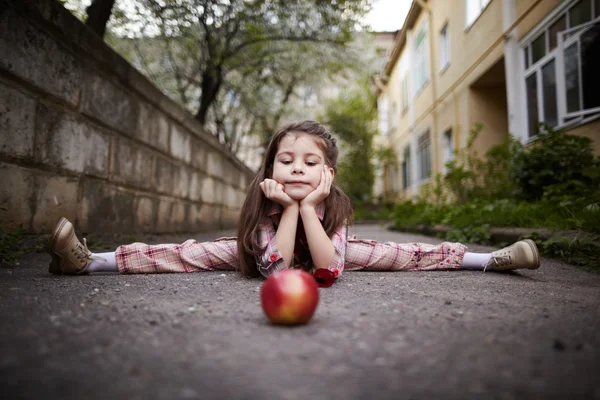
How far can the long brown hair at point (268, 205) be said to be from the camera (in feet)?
7.68

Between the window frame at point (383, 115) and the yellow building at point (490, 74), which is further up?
the window frame at point (383, 115)

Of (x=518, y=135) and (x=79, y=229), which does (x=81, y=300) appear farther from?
(x=518, y=135)

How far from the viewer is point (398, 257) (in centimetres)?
285

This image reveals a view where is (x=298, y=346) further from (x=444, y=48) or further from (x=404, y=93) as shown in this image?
(x=404, y=93)

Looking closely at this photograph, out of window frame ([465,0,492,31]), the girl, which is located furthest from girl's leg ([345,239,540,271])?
window frame ([465,0,492,31])

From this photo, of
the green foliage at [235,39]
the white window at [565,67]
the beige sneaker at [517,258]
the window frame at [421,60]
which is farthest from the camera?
the window frame at [421,60]

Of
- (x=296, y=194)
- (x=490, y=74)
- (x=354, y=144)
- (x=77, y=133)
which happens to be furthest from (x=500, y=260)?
(x=354, y=144)

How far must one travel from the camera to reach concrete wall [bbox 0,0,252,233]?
279cm

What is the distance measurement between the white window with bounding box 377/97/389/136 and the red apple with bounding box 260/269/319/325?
767 inches

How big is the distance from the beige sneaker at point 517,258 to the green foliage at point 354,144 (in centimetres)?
1469

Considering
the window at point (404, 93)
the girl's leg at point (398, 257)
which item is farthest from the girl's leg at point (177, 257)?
the window at point (404, 93)

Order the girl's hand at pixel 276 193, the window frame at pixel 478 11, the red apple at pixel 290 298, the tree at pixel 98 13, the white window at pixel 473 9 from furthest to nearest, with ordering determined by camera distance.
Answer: the white window at pixel 473 9 → the window frame at pixel 478 11 → the tree at pixel 98 13 → the girl's hand at pixel 276 193 → the red apple at pixel 290 298

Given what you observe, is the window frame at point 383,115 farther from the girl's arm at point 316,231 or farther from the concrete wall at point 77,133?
the girl's arm at point 316,231

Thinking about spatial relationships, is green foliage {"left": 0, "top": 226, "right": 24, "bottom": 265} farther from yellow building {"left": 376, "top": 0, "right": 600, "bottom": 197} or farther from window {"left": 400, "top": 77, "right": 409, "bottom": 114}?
window {"left": 400, "top": 77, "right": 409, "bottom": 114}
